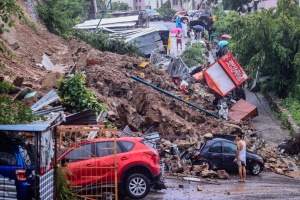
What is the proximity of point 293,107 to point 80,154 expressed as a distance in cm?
1890

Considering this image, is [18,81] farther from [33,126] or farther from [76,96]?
[33,126]

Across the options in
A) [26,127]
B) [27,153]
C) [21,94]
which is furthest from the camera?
[21,94]

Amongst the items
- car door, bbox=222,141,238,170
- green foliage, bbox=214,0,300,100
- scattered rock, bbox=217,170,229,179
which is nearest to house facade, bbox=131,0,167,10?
green foliage, bbox=214,0,300,100

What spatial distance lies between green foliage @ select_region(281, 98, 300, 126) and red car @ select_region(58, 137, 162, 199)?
1486 cm

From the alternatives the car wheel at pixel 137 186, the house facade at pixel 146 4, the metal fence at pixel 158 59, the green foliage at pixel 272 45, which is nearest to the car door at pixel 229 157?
the car wheel at pixel 137 186

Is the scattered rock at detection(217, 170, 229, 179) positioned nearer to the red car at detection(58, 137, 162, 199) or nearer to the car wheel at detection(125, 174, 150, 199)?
the red car at detection(58, 137, 162, 199)

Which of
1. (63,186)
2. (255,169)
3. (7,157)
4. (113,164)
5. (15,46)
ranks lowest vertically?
(255,169)

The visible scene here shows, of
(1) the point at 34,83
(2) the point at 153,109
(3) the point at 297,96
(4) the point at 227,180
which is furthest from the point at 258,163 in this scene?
(3) the point at 297,96

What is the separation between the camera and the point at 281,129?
27938 mm

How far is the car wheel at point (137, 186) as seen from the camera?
1365cm

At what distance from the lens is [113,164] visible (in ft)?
43.5

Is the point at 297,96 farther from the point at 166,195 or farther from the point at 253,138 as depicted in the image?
the point at 166,195

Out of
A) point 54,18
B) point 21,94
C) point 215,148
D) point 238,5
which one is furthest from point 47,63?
point 238,5

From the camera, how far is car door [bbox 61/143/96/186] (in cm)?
1309
